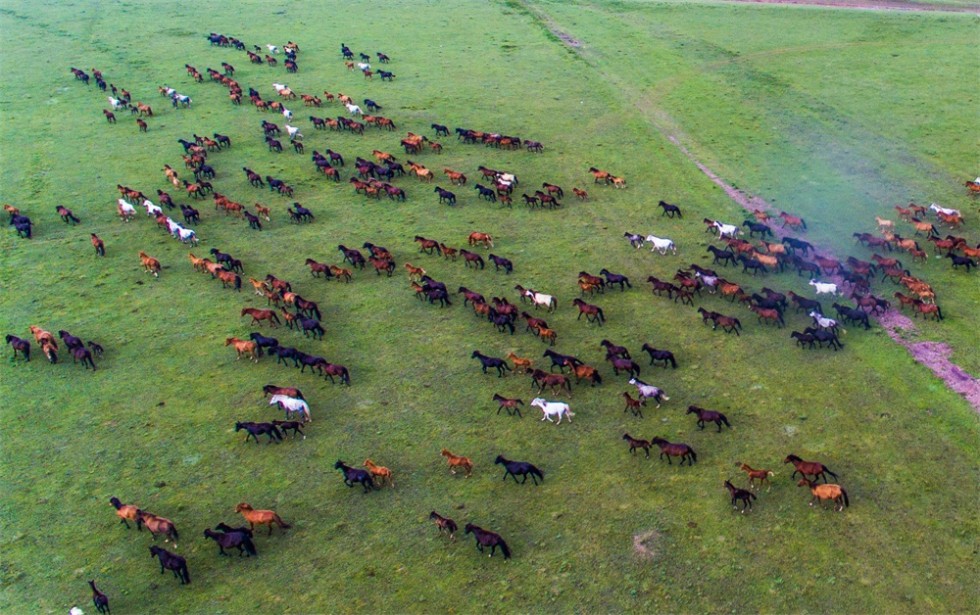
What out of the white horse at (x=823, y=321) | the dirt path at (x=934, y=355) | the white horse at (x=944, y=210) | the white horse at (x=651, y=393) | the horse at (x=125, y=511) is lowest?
the horse at (x=125, y=511)

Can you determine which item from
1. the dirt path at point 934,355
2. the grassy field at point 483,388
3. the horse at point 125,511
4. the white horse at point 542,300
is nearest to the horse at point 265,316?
the grassy field at point 483,388

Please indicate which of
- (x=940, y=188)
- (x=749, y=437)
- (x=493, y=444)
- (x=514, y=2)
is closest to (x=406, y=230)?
(x=493, y=444)

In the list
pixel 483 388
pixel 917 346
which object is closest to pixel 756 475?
pixel 483 388

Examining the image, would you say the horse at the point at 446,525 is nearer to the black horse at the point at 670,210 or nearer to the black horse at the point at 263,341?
the black horse at the point at 263,341

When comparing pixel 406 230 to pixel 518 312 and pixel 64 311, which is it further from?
pixel 64 311

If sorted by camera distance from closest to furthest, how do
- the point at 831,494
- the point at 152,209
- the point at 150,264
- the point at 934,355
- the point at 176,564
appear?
the point at 176,564, the point at 831,494, the point at 934,355, the point at 150,264, the point at 152,209

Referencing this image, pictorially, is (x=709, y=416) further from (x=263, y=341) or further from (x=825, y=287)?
(x=263, y=341)
